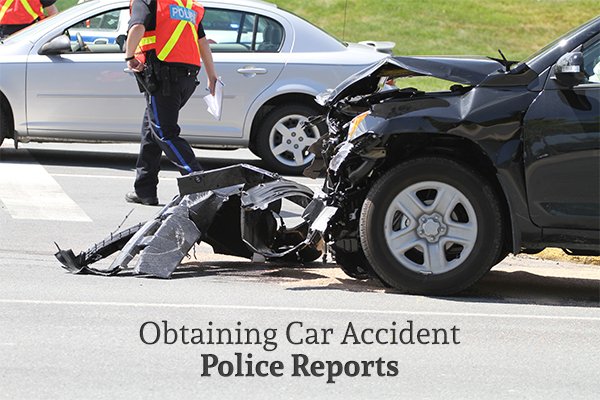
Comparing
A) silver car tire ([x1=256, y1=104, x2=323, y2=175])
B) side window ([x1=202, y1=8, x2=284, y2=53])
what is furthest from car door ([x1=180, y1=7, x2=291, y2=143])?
silver car tire ([x1=256, y1=104, x2=323, y2=175])

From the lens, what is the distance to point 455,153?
273 inches

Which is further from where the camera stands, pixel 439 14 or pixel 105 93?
pixel 439 14

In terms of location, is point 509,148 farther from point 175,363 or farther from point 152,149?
point 152,149

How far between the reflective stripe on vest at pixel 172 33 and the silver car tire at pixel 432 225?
10.6 feet

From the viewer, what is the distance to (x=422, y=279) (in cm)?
685

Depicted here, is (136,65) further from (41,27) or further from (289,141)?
(41,27)

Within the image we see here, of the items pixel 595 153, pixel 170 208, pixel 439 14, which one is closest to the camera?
pixel 595 153

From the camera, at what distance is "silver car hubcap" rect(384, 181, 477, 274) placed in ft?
22.2

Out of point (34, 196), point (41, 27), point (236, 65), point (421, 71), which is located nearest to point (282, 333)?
point (421, 71)

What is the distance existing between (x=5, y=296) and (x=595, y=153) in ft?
10.6

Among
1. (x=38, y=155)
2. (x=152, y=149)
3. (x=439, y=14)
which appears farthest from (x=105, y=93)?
(x=439, y=14)


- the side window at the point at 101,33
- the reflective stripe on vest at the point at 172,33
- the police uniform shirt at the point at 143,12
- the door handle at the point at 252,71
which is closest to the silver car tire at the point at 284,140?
the door handle at the point at 252,71

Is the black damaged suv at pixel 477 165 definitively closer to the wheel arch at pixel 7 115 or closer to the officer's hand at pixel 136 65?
the officer's hand at pixel 136 65

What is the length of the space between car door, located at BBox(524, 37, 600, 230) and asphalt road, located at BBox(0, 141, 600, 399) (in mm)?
559
